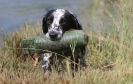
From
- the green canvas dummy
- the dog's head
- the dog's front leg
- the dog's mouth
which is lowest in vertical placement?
the dog's front leg

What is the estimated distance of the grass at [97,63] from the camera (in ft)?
18.5

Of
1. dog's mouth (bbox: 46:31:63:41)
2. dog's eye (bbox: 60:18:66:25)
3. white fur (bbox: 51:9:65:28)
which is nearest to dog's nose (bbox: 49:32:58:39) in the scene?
dog's mouth (bbox: 46:31:63:41)

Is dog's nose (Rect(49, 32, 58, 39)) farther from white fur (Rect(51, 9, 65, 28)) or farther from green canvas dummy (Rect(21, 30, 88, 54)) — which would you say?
white fur (Rect(51, 9, 65, 28))

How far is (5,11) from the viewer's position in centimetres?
1326

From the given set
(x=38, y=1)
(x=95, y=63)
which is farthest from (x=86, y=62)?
(x=38, y=1)

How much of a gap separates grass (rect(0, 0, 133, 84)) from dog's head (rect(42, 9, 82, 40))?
0.42 metres

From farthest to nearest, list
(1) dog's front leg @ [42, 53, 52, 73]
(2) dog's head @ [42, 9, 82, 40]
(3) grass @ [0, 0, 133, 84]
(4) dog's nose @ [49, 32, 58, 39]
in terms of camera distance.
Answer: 1. (1) dog's front leg @ [42, 53, 52, 73]
2. (2) dog's head @ [42, 9, 82, 40]
3. (4) dog's nose @ [49, 32, 58, 39]
4. (3) grass @ [0, 0, 133, 84]

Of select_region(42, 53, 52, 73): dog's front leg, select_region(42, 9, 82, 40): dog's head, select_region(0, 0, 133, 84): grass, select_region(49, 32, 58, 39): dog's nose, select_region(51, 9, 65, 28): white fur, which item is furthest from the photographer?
select_region(51, 9, 65, 28): white fur

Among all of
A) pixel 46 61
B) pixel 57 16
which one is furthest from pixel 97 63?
pixel 57 16

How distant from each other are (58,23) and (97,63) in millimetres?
710

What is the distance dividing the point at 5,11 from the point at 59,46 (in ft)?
22.6

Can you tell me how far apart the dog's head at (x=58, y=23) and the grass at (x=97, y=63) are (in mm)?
416

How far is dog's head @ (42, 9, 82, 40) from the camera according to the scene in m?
6.63

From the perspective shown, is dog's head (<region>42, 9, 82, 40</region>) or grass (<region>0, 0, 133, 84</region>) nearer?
grass (<region>0, 0, 133, 84</region>)
